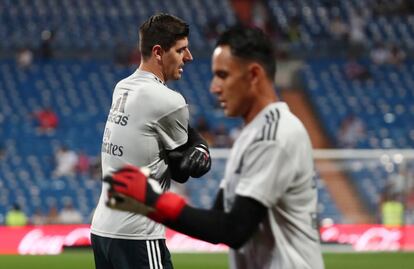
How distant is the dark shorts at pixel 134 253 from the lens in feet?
17.3

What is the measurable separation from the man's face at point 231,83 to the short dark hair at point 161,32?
1.58m

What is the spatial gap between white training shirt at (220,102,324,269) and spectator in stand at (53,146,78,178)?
59.1ft

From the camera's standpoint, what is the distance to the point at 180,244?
1834cm

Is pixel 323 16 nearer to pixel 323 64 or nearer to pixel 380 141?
pixel 323 64

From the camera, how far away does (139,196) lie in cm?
377

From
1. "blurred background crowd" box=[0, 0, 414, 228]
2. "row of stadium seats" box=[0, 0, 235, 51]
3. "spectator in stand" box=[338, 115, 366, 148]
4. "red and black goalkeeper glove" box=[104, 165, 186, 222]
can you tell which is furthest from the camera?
"row of stadium seats" box=[0, 0, 235, 51]

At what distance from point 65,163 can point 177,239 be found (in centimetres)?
447

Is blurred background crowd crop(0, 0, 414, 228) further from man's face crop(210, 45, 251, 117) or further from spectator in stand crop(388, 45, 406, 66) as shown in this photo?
man's face crop(210, 45, 251, 117)

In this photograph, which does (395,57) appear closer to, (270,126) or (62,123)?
(62,123)

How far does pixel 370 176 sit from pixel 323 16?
10.2 metres

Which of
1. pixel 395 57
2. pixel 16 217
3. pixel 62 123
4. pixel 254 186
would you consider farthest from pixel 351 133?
pixel 254 186

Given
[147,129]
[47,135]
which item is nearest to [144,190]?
[147,129]

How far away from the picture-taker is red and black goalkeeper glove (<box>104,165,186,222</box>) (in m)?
3.75

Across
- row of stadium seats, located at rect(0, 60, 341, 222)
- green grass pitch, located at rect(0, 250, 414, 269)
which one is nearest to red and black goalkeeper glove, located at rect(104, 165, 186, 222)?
green grass pitch, located at rect(0, 250, 414, 269)
